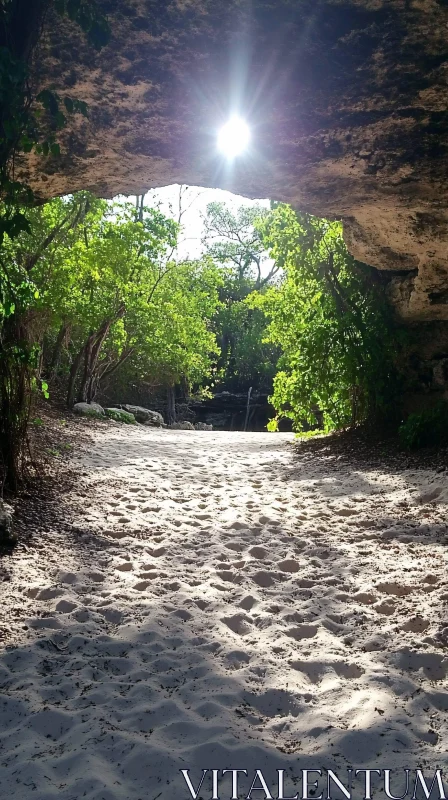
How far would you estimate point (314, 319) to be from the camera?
959 centimetres

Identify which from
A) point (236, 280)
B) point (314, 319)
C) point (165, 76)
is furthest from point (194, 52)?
point (236, 280)

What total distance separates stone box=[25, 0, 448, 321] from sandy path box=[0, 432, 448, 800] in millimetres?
3096

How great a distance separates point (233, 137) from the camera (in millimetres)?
4688

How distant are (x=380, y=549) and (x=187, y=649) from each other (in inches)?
79.3

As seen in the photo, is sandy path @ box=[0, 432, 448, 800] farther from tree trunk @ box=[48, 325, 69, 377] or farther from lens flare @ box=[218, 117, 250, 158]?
tree trunk @ box=[48, 325, 69, 377]

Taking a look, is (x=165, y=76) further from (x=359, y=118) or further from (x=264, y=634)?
(x=264, y=634)

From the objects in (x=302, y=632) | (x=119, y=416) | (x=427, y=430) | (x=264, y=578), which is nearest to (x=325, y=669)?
(x=302, y=632)

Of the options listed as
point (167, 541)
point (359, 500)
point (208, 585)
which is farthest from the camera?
point (359, 500)

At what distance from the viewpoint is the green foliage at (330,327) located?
8.58 meters

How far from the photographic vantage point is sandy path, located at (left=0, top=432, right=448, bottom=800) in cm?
220

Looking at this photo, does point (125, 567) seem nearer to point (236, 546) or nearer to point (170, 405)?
point (236, 546)

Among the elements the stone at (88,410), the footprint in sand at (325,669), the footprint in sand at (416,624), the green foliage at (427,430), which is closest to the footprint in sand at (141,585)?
the footprint in sand at (325,669)

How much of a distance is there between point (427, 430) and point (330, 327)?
2474 millimetres

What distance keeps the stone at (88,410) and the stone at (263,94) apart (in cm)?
882
